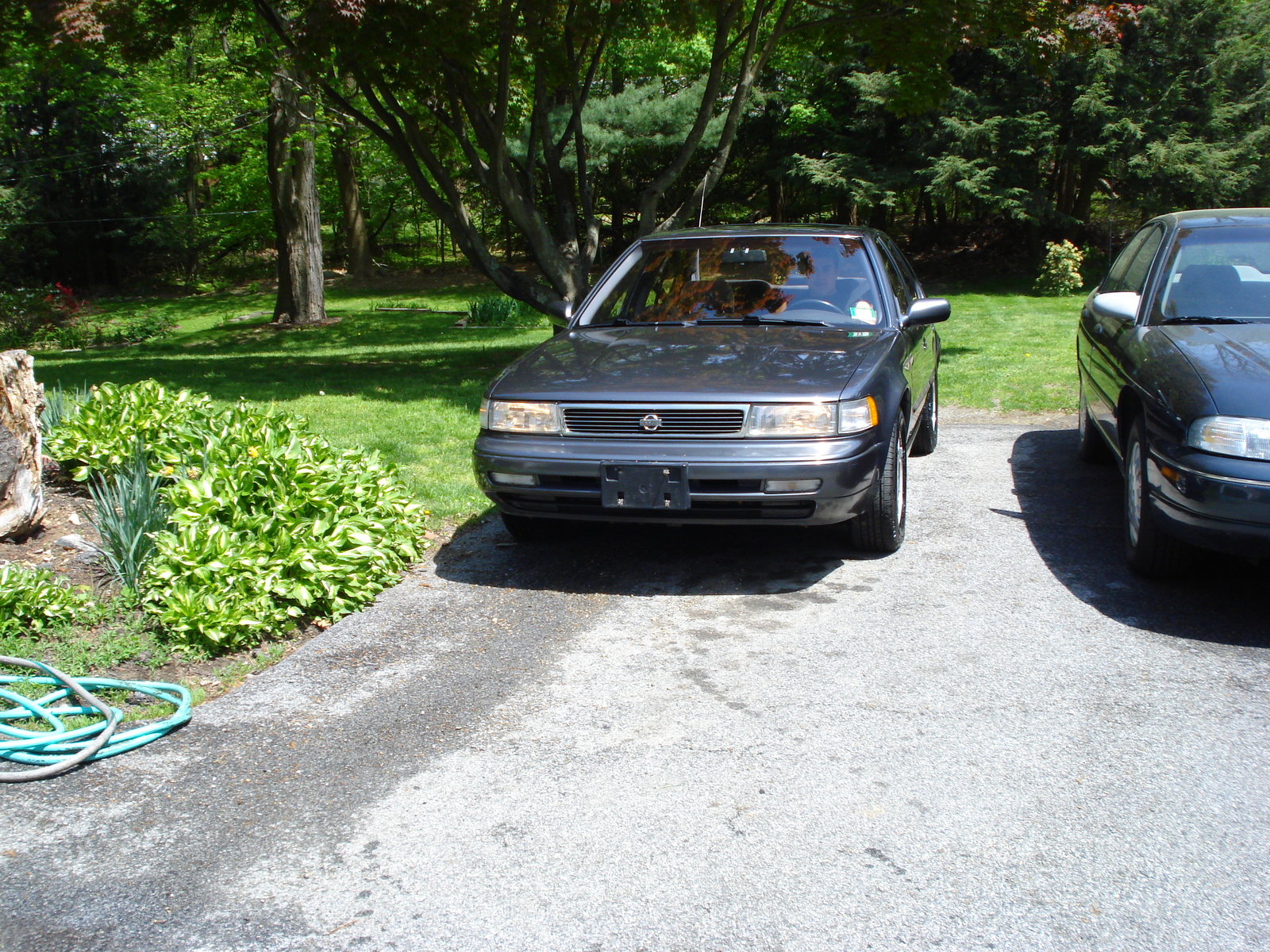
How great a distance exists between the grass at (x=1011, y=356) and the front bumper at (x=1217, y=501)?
504 centimetres

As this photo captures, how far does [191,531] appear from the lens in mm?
4398

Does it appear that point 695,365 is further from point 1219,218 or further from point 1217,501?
point 1219,218

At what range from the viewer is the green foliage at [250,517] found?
4242mm

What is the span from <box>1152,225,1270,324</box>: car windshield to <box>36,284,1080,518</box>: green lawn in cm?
366

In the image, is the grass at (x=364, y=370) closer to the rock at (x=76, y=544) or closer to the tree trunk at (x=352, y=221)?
the rock at (x=76, y=544)

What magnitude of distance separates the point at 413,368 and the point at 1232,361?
963 cm

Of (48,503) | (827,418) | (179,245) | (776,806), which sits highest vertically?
(179,245)

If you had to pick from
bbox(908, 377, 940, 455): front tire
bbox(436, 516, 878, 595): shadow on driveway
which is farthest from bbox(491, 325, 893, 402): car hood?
bbox(908, 377, 940, 455): front tire

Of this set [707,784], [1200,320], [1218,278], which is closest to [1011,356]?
[1218,278]

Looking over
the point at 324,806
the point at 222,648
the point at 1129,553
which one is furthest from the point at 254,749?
the point at 1129,553

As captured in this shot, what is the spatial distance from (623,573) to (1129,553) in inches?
91.4

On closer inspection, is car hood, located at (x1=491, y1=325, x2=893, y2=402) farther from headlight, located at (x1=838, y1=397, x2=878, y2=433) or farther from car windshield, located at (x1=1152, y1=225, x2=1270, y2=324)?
car windshield, located at (x1=1152, y1=225, x2=1270, y2=324)

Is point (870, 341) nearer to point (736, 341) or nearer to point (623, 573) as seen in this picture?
point (736, 341)

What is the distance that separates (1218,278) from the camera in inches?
211
